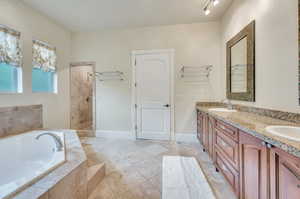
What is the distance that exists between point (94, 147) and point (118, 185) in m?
1.52

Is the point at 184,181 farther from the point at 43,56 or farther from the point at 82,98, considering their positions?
the point at 82,98

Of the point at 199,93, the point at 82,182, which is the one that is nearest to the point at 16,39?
the point at 82,182

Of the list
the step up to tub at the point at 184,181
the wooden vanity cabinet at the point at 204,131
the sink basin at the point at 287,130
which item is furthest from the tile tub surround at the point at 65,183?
the wooden vanity cabinet at the point at 204,131

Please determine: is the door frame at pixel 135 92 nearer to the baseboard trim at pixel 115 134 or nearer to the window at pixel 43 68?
the baseboard trim at pixel 115 134

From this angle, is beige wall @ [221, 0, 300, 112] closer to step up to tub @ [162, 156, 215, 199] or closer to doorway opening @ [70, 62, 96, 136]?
step up to tub @ [162, 156, 215, 199]

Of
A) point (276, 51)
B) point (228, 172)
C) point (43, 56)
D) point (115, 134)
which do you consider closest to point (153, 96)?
point (115, 134)

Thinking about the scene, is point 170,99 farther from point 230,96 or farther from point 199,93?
point 230,96

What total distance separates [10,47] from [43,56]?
0.68 m

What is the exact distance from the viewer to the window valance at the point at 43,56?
2.95 m

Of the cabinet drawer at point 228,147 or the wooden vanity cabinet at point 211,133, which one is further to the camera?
the wooden vanity cabinet at point 211,133

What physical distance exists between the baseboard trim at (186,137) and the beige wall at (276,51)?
1.70 m

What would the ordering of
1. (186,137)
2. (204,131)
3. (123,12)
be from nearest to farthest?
(204,131), (123,12), (186,137)

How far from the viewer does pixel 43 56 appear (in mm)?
3123

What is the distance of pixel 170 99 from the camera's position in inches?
140
